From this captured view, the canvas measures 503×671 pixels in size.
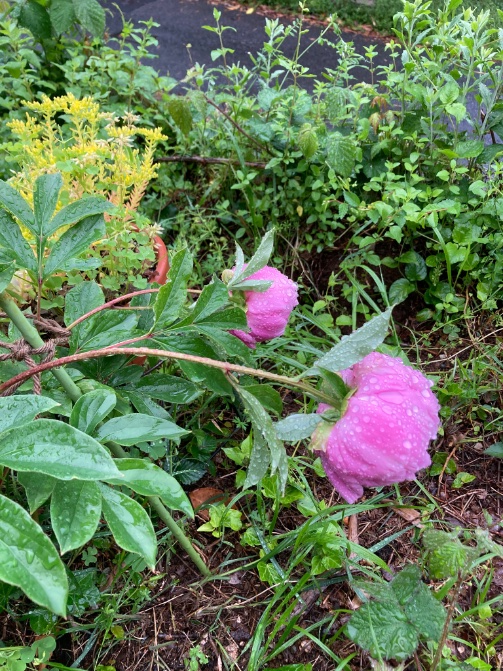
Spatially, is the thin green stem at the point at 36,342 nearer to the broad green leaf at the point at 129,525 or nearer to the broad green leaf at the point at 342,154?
the broad green leaf at the point at 129,525

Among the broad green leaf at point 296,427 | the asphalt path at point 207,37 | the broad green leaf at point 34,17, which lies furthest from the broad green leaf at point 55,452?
the asphalt path at point 207,37

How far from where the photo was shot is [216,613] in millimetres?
1011

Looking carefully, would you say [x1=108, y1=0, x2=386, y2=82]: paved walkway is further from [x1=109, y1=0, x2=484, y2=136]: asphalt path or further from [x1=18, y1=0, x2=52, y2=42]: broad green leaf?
[x1=18, y1=0, x2=52, y2=42]: broad green leaf

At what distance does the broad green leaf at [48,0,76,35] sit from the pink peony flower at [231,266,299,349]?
5.65 ft

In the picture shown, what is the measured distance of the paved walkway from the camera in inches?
133

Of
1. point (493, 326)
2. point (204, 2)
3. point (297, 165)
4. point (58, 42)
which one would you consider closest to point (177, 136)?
Answer: point (297, 165)

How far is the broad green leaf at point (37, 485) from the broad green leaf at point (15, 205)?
0.34m

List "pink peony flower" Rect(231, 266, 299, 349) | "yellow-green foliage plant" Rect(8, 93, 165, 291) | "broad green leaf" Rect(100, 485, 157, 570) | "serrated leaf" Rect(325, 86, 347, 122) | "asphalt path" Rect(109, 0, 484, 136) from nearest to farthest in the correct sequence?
"broad green leaf" Rect(100, 485, 157, 570), "pink peony flower" Rect(231, 266, 299, 349), "yellow-green foliage plant" Rect(8, 93, 165, 291), "serrated leaf" Rect(325, 86, 347, 122), "asphalt path" Rect(109, 0, 484, 136)

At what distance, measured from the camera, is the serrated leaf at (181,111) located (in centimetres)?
164

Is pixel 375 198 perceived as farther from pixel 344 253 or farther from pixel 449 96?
pixel 449 96

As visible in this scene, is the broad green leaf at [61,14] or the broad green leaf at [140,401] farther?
the broad green leaf at [61,14]

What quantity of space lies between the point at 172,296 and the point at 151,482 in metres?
0.25

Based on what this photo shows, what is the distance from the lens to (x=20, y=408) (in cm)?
58

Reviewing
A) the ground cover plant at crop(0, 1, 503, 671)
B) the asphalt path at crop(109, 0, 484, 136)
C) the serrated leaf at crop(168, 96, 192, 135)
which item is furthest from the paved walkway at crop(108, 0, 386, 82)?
the serrated leaf at crop(168, 96, 192, 135)
